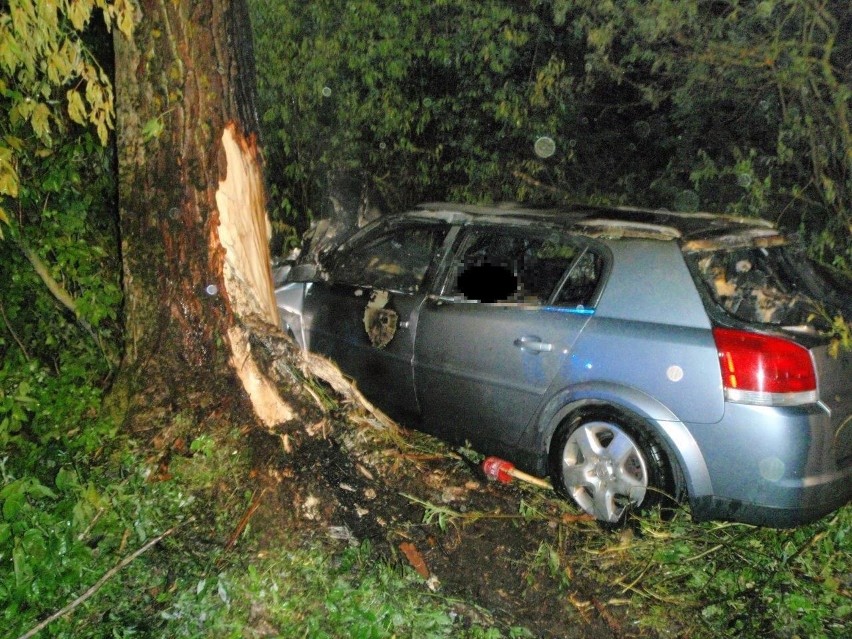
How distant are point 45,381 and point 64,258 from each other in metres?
0.73

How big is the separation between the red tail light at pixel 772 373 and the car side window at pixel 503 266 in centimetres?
122

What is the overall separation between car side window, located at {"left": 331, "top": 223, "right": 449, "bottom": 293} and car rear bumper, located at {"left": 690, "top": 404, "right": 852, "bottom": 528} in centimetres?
210

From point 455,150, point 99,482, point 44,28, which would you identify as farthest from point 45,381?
point 455,150

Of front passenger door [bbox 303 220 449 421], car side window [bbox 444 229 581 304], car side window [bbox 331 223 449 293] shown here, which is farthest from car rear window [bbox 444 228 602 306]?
car side window [bbox 331 223 449 293]

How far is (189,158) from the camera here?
3.48m

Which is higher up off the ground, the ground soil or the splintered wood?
the splintered wood

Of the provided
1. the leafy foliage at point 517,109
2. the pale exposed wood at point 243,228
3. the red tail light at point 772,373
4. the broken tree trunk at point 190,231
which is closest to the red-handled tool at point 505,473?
the broken tree trunk at point 190,231

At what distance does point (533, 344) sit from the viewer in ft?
11.9

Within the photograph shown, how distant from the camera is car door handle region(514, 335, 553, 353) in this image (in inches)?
141

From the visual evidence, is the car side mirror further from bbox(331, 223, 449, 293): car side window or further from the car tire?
the car tire

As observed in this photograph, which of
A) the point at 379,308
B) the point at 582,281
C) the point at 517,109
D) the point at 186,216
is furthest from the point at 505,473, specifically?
the point at 517,109

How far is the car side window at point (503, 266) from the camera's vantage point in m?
4.01

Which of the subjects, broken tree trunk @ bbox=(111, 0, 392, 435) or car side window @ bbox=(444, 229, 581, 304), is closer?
broken tree trunk @ bbox=(111, 0, 392, 435)

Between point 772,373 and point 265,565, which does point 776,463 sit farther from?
point 265,565
